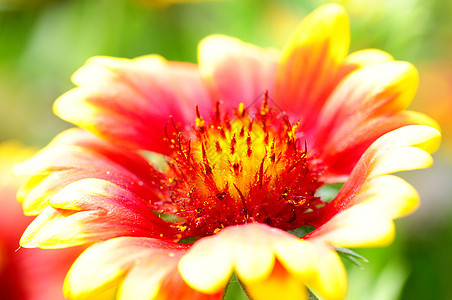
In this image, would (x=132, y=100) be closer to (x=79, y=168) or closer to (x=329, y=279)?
(x=79, y=168)

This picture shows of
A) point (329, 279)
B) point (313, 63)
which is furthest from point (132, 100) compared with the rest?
point (329, 279)

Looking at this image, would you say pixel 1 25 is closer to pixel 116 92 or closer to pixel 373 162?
pixel 116 92

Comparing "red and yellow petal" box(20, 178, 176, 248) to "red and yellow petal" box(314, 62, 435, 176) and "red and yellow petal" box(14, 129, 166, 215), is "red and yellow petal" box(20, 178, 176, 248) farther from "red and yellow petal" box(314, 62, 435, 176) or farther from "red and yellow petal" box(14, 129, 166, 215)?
"red and yellow petal" box(314, 62, 435, 176)

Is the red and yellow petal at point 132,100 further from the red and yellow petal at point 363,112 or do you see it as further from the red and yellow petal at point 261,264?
the red and yellow petal at point 261,264

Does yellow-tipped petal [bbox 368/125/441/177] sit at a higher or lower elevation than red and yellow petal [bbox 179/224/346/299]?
higher

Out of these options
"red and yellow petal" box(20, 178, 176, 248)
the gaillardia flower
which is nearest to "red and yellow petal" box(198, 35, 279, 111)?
the gaillardia flower
